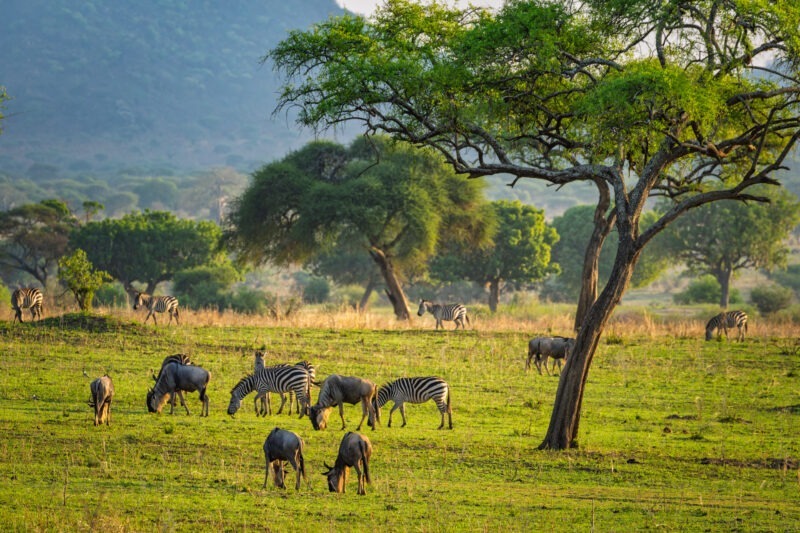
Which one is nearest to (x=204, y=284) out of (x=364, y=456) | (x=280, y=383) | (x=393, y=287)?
(x=393, y=287)

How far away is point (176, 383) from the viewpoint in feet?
64.8

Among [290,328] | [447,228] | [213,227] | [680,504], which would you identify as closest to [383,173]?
[447,228]

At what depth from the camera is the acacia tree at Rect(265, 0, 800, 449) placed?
1697 cm

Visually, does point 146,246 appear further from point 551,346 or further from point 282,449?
point 282,449

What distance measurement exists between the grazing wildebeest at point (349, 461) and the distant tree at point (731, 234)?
52.6 metres

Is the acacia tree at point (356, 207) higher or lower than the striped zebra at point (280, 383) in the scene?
higher

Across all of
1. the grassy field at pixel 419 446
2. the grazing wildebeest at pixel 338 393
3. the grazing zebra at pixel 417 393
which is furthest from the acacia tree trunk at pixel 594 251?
the grazing wildebeest at pixel 338 393

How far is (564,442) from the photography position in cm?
1717

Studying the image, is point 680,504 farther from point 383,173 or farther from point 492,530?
point 383,173

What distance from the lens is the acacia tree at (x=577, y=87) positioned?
55.7 feet

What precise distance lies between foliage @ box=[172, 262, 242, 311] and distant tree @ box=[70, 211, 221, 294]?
5.81ft

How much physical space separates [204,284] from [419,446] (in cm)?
4314

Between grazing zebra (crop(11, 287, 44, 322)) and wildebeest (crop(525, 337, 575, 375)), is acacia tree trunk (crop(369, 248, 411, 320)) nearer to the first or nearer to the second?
grazing zebra (crop(11, 287, 44, 322))

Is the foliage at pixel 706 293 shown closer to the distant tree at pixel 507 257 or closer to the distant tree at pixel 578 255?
the distant tree at pixel 578 255
